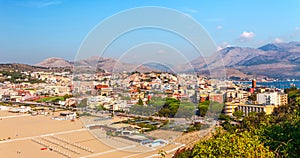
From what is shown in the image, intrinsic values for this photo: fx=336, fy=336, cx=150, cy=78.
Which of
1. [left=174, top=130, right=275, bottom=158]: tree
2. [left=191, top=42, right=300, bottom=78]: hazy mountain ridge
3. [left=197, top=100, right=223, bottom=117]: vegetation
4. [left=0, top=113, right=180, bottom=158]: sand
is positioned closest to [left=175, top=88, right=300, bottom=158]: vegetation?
[left=174, top=130, right=275, bottom=158]: tree

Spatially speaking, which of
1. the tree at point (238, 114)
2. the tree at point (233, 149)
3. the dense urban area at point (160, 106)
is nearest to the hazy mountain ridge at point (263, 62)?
the dense urban area at point (160, 106)

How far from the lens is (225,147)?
2.21 m

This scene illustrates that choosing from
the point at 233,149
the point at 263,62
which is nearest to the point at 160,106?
the point at 233,149

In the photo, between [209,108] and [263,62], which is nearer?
[209,108]

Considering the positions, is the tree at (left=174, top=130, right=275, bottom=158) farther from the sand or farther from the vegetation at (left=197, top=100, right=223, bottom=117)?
the vegetation at (left=197, top=100, right=223, bottom=117)

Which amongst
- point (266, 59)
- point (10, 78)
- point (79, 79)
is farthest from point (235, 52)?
point (79, 79)

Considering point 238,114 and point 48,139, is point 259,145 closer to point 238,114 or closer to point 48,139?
point 48,139

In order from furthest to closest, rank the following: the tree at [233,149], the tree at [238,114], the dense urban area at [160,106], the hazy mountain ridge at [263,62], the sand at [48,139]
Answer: the hazy mountain ridge at [263,62], the tree at [238,114], the dense urban area at [160,106], the sand at [48,139], the tree at [233,149]

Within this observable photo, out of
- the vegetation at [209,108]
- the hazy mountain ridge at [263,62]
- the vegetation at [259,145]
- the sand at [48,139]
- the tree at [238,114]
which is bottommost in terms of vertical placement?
the sand at [48,139]

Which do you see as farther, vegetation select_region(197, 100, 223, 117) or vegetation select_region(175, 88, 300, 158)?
vegetation select_region(197, 100, 223, 117)

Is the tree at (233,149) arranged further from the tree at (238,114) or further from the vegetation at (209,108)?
the tree at (238,114)

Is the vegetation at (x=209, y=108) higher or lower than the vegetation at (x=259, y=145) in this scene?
lower

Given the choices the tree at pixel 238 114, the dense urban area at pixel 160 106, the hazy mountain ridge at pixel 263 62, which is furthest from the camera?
the hazy mountain ridge at pixel 263 62

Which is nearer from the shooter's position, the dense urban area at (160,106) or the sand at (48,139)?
the sand at (48,139)
